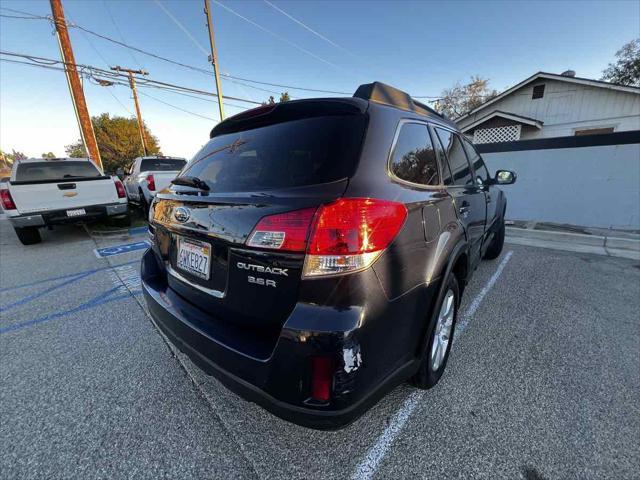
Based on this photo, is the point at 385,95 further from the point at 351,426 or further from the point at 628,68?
the point at 628,68

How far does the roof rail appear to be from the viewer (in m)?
1.62

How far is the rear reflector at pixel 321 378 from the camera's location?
3.59 ft

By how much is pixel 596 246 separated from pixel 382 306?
6.37 metres

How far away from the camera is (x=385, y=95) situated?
172cm

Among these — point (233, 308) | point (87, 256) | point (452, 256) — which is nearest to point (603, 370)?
point (452, 256)

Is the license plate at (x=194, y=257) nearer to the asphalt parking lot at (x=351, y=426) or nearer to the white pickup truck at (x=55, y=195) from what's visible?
the asphalt parking lot at (x=351, y=426)

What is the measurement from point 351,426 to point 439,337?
0.81 meters

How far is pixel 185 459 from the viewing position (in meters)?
1.49

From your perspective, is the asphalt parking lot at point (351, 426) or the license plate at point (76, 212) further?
the license plate at point (76, 212)

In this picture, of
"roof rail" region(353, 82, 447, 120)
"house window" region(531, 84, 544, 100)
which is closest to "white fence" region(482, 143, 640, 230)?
"roof rail" region(353, 82, 447, 120)

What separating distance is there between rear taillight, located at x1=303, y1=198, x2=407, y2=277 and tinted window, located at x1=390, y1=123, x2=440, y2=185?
0.40 meters

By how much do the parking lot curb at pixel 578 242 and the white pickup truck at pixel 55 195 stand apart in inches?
347

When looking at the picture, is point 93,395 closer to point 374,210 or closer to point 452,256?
point 374,210

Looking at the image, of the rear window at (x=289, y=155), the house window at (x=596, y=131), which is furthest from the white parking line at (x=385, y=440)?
the house window at (x=596, y=131)
